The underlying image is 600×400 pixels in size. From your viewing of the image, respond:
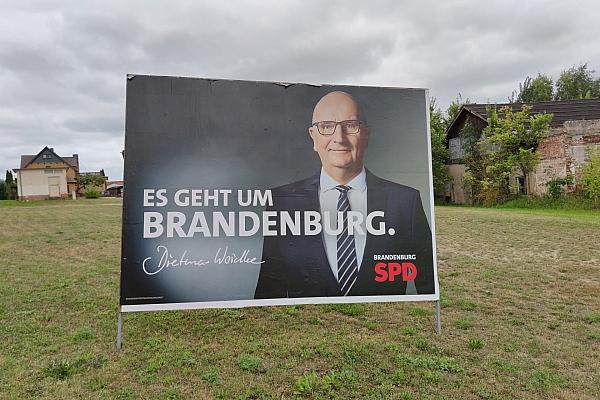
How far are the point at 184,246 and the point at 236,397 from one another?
1.44m

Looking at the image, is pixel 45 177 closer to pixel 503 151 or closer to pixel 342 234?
pixel 503 151

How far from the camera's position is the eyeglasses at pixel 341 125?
13.9 feet

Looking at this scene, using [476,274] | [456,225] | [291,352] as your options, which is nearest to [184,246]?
[291,352]

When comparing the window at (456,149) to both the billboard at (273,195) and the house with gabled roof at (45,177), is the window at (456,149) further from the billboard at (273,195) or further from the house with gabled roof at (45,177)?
the house with gabled roof at (45,177)

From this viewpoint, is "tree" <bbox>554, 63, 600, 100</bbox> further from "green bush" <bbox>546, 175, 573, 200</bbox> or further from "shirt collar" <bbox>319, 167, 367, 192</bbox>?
"shirt collar" <bbox>319, 167, 367, 192</bbox>

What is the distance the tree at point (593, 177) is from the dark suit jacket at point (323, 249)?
17.0m

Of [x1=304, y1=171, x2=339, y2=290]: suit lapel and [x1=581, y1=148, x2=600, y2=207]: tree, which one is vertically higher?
[x1=581, y1=148, x2=600, y2=207]: tree

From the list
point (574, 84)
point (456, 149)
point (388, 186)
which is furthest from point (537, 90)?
point (388, 186)

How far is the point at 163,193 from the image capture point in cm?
395

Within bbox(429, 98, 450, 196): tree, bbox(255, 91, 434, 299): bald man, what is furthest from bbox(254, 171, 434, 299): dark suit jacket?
bbox(429, 98, 450, 196): tree

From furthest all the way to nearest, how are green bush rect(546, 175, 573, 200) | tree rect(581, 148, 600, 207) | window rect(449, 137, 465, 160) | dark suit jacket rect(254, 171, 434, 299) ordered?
1. window rect(449, 137, 465, 160)
2. green bush rect(546, 175, 573, 200)
3. tree rect(581, 148, 600, 207)
4. dark suit jacket rect(254, 171, 434, 299)

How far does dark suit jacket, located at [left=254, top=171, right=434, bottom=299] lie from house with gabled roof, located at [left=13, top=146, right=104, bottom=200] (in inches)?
2145

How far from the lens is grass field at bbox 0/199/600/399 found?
3.14 m
